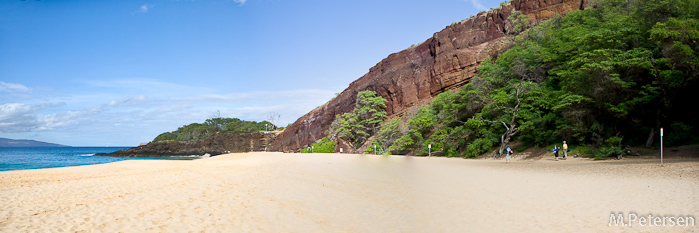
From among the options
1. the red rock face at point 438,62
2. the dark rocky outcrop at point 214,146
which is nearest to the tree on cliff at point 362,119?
the red rock face at point 438,62

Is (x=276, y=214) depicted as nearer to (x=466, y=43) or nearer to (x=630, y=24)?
(x=630, y=24)

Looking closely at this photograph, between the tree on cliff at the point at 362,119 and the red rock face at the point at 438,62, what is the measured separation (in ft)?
6.81

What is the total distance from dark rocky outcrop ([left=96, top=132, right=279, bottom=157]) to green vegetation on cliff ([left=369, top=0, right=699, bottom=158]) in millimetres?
60413

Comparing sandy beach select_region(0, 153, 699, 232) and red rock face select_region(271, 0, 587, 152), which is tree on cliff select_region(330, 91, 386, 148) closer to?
red rock face select_region(271, 0, 587, 152)

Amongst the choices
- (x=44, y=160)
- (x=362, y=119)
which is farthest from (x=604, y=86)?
(x=44, y=160)

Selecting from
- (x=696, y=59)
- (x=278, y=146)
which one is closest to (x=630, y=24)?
(x=696, y=59)

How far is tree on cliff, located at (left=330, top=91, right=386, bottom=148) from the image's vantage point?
5291 cm

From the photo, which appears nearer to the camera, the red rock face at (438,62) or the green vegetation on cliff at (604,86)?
the green vegetation on cliff at (604,86)

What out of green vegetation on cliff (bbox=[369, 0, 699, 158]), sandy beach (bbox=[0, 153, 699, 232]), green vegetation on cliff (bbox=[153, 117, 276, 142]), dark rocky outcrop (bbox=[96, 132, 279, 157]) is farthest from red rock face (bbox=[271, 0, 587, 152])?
green vegetation on cliff (bbox=[153, 117, 276, 142])

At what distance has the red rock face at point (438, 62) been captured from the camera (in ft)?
145

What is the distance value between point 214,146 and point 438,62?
60.8 meters

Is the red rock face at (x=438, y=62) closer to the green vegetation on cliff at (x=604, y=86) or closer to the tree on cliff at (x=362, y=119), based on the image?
the tree on cliff at (x=362, y=119)

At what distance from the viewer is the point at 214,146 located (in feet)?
287

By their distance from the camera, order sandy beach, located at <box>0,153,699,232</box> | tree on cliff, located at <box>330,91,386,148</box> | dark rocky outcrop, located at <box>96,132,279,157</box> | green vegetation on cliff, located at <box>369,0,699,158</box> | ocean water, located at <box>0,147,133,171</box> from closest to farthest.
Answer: sandy beach, located at <box>0,153,699,232</box> → green vegetation on cliff, located at <box>369,0,699,158</box> → ocean water, located at <box>0,147,133,171</box> → tree on cliff, located at <box>330,91,386,148</box> → dark rocky outcrop, located at <box>96,132,279,157</box>
